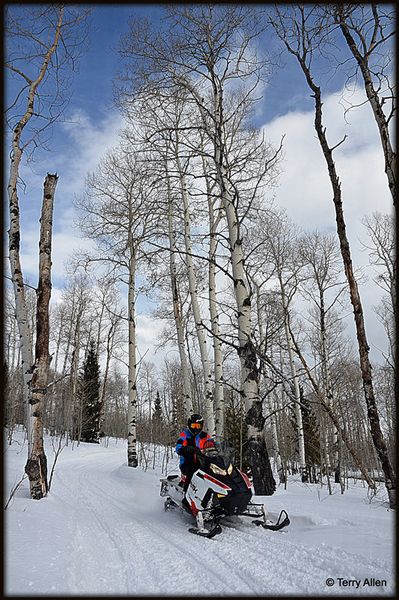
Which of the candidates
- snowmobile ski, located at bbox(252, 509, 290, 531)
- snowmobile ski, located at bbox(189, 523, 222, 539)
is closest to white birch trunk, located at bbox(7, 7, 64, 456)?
snowmobile ski, located at bbox(189, 523, 222, 539)

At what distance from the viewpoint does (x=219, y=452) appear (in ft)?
18.4

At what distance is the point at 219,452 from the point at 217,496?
0.66 metres

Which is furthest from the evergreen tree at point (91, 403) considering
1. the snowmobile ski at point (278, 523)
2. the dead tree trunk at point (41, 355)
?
the snowmobile ski at point (278, 523)

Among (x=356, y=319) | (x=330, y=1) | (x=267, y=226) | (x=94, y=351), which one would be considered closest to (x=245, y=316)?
(x=356, y=319)

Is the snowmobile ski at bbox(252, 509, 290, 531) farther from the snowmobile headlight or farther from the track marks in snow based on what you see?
the snowmobile headlight

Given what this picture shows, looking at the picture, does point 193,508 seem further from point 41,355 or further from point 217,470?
point 41,355

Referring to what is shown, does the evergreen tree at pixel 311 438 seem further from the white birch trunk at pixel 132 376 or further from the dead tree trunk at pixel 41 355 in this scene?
the dead tree trunk at pixel 41 355

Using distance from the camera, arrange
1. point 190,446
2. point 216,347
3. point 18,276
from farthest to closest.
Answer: point 216,347
point 18,276
point 190,446

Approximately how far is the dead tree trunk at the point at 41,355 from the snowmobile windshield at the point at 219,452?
2724 millimetres

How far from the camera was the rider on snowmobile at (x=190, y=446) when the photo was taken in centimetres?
581

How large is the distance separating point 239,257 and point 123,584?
505 cm

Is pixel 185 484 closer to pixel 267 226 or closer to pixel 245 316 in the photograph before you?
pixel 245 316

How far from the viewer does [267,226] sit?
1594 centimetres

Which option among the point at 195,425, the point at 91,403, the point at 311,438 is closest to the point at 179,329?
the point at 311,438
